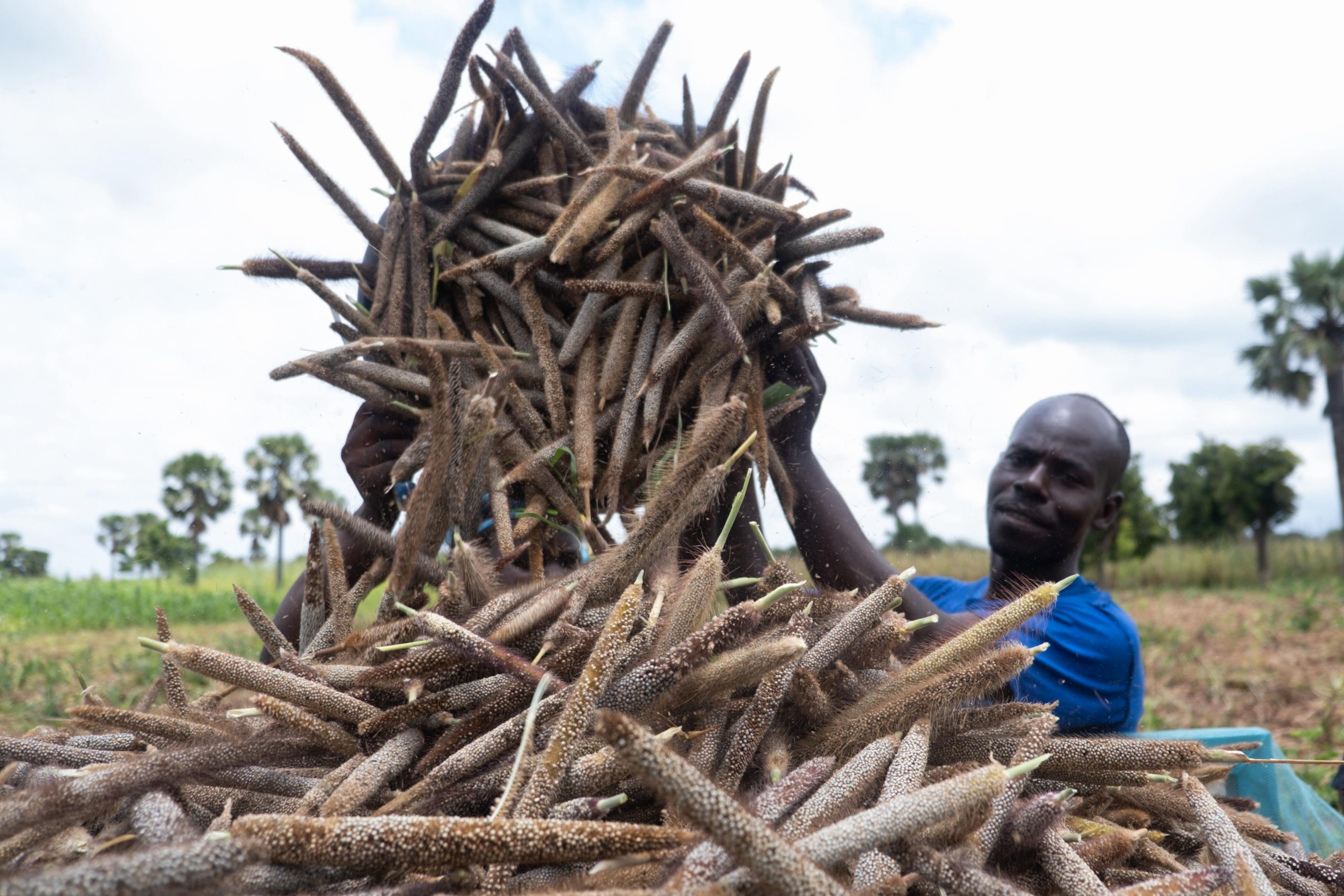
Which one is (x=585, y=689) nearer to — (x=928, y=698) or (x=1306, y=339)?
(x=928, y=698)

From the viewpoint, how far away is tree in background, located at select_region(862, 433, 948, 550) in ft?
7.89

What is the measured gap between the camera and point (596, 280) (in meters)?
1.99

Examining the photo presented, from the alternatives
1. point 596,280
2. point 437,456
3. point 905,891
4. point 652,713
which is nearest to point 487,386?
point 437,456

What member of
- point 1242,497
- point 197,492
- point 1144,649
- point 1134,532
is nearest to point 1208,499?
point 1242,497

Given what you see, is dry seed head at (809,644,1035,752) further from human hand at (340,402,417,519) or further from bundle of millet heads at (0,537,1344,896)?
human hand at (340,402,417,519)

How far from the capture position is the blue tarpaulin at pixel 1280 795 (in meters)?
3.28

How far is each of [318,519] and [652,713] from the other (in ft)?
2.95

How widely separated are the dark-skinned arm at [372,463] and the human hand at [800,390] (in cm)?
94

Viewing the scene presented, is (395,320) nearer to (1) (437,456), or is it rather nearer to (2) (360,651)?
(1) (437,456)

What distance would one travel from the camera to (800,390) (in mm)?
2178

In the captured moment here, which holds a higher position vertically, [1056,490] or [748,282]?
[748,282]

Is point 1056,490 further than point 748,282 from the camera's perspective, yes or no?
Yes

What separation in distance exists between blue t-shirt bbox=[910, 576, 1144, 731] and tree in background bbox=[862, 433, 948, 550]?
407 mm

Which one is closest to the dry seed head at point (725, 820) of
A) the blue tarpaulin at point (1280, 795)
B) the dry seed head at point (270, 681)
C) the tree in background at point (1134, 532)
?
the dry seed head at point (270, 681)
